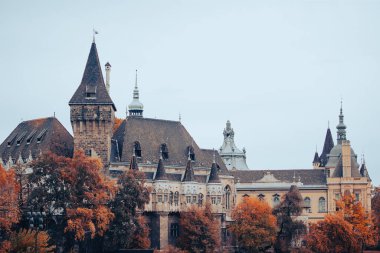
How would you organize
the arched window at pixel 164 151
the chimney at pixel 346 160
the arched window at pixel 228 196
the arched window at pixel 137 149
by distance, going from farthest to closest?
the chimney at pixel 346 160, the arched window at pixel 228 196, the arched window at pixel 164 151, the arched window at pixel 137 149

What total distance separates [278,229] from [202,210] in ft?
57.0

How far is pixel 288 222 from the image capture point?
13912cm

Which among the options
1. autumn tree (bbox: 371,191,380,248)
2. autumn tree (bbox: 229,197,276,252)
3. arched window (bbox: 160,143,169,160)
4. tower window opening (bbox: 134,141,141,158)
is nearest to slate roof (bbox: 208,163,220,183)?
autumn tree (bbox: 229,197,276,252)

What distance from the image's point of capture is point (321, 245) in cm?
13238

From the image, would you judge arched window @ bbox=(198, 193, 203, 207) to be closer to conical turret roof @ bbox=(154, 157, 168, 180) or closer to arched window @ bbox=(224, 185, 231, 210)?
conical turret roof @ bbox=(154, 157, 168, 180)

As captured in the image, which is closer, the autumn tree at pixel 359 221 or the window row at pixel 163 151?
the window row at pixel 163 151

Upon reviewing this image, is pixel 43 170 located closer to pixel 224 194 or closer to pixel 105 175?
pixel 105 175

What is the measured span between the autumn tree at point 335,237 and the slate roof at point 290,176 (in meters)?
32.1

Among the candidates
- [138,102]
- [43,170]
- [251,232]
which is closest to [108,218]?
[43,170]

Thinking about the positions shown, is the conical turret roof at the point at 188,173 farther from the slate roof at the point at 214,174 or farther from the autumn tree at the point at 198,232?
the autumn tree at the point at 198,232

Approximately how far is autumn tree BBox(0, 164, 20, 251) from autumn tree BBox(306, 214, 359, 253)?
1806 inches

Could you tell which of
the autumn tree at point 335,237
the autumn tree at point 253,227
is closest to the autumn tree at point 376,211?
the autumn tree at point 335,237

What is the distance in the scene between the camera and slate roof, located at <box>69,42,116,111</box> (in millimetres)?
123688

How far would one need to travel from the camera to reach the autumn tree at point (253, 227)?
131 metres
